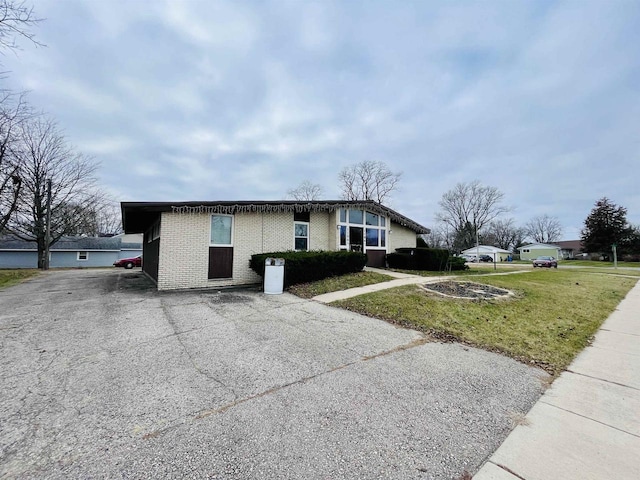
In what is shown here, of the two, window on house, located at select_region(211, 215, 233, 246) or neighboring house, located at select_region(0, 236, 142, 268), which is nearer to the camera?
window on house, located at select_region(211, 215, 233, 246)

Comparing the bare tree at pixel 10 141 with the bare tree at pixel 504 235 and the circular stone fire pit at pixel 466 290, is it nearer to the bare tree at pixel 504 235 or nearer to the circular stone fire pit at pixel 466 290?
the circular stone fire pit at pixel 466 290

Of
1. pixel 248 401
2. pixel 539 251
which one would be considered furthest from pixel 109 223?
pixel 539 251

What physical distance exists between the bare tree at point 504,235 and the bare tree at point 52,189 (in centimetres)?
7325

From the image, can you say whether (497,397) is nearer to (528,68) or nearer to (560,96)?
(528,68)

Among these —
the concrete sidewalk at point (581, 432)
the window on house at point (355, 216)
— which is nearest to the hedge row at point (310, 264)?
the window on house at point (355, 216)

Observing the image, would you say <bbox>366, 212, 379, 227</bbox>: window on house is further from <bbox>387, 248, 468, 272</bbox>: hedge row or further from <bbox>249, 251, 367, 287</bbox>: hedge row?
<bbox>249, 251, 367, 287</bbox>: hedge row

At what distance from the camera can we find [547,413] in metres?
2.54

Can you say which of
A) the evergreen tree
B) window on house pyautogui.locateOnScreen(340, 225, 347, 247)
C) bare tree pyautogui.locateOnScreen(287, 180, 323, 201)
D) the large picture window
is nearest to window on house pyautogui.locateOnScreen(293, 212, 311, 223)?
the large picture window

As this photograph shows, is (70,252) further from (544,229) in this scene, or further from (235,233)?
(544,229)

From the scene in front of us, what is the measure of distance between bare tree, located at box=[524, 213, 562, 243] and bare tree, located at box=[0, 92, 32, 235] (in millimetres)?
90988

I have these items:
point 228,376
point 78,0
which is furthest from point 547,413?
point 78,0

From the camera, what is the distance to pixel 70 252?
30.4 metres

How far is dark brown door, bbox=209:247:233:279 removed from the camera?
10.1 meters

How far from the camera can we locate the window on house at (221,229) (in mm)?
10148
